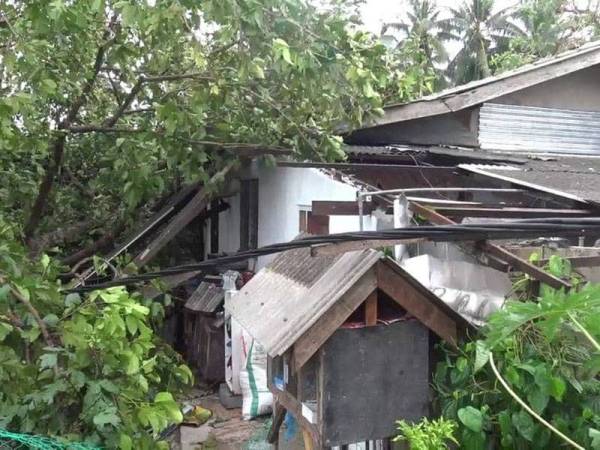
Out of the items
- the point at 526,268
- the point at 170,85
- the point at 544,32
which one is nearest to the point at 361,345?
the point at 526,268

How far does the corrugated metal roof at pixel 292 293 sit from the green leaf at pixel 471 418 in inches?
29.9

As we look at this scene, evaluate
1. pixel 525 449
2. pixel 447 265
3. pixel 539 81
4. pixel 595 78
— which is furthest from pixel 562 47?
pixel 525 449

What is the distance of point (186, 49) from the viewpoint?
5867mm

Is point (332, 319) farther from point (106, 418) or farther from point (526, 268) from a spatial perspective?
point (106, 418)

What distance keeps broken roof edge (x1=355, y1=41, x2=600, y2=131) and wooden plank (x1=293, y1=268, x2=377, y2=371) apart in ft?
13.1

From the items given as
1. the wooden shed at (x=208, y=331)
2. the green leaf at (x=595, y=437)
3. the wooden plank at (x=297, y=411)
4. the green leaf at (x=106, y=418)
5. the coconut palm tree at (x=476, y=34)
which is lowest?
the wooden shed at (x=208, y=331)

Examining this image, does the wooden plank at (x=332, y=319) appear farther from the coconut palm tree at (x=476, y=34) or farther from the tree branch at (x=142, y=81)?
the coconut palm tree at (x=476, y=34)

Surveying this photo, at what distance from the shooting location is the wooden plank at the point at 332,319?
2.85 metres

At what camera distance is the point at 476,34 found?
25125 mm

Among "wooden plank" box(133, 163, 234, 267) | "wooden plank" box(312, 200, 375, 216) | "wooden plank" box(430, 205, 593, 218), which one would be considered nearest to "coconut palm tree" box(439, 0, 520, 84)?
"wooden plank" box(133, 163, 234, 267)

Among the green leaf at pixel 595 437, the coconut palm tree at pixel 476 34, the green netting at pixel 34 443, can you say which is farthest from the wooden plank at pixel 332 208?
the coconut palm tree at pixel 476 34

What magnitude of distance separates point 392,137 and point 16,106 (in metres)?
4.71

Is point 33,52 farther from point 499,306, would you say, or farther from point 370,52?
point 499,306

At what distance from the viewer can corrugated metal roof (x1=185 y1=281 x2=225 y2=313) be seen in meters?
9.28
